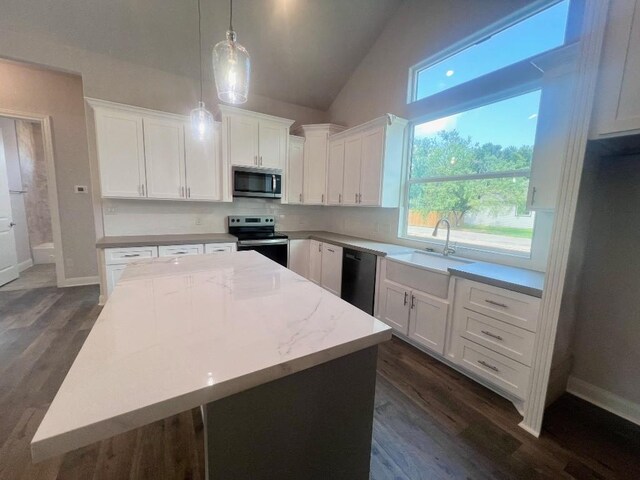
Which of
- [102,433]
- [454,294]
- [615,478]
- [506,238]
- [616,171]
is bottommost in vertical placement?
[615,478]

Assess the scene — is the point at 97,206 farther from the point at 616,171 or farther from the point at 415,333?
the point at 616,171

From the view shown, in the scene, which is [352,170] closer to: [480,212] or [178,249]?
[480,212]

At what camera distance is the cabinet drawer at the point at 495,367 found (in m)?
1.81

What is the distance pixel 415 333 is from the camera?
251 centimetres

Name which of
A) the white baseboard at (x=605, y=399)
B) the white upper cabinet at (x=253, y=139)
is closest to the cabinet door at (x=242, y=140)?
the white upper cabinet at (x=253, y=139)

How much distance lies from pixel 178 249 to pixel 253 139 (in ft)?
5.53

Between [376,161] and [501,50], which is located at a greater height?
[501,50]

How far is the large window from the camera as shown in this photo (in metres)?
2.29

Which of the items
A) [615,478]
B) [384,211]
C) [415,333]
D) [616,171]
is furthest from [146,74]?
[615,478]

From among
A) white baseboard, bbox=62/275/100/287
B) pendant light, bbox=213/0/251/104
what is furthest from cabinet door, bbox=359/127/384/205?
white baseboard, bbox=62/275/100/287

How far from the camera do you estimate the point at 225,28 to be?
10.2 feet

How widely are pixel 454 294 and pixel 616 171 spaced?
4.36 ft

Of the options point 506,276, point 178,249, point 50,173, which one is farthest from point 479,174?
point 50,173

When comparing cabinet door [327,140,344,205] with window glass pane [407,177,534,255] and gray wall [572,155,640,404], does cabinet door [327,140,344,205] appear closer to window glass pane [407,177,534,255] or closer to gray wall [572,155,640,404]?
window glass pane [407,177,534,255]
